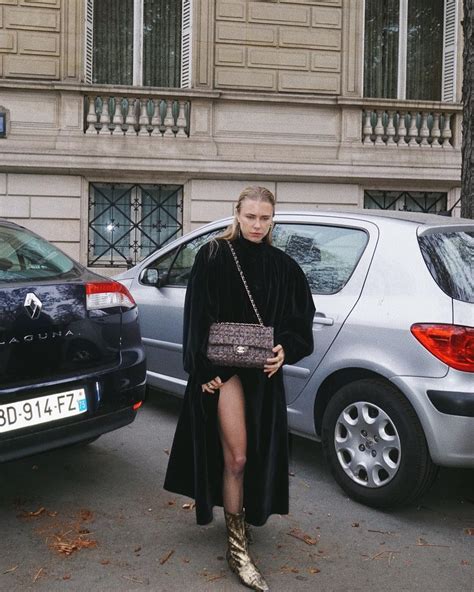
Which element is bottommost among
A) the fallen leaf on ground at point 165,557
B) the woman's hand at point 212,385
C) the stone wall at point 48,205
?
the fallen leaf on ground at point 165,557

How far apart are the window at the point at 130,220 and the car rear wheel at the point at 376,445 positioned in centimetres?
874

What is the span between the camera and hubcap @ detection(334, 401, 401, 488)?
12.2ft

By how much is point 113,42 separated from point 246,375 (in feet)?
36.8

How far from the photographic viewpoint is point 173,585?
292cm

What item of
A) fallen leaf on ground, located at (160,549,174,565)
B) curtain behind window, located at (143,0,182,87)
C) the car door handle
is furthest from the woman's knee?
curtain behind window, located at (143,0,182,87)

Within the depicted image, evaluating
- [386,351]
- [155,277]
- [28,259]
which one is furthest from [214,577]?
[155,277]

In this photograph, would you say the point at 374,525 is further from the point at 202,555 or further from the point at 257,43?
the point at 257,43

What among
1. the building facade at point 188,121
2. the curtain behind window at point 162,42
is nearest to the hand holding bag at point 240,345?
the building facade at point 188,121

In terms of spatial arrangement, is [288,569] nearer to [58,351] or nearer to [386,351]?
[386,351]

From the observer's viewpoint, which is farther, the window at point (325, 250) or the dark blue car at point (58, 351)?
the window at point (325, 250)

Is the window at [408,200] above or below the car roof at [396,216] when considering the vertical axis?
above

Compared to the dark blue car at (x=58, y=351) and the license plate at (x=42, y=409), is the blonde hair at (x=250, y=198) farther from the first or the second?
the license plate at (x=42, y=409)

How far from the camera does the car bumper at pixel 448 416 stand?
3.45 m

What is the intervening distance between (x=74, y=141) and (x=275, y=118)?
342cm
